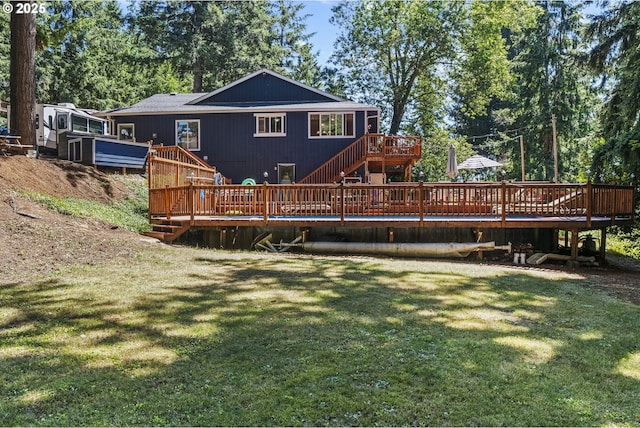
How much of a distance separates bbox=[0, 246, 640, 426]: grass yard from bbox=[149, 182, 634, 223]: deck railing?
4.51 metres

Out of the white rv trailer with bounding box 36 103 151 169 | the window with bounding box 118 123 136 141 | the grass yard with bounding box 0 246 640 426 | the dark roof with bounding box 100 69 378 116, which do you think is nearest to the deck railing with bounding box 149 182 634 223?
the grass yard with bounding box 0 246 640 426

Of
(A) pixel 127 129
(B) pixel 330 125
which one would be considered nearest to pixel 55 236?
(B) pixel 330 125

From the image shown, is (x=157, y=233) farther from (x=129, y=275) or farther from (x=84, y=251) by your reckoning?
(x=129, y=275)

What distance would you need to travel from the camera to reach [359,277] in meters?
7.93

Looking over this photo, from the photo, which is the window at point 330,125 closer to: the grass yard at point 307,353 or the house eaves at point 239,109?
the house eaves at point 239,109

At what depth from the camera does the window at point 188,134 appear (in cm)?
2230

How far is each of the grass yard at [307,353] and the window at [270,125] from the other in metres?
15.2

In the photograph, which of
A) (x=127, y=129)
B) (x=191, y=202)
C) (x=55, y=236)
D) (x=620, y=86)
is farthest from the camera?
(x=127, y=129)

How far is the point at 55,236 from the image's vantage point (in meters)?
8.71

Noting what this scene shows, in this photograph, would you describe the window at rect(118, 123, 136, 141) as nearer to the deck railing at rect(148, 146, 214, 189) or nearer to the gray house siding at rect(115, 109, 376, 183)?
the gray house siding at rect(115, 109, 376, 183)

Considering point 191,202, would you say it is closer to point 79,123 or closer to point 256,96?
point 79,123

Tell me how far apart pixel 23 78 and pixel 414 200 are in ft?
38.2

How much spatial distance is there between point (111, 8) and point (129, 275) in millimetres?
34132

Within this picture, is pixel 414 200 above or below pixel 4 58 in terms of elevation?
below
